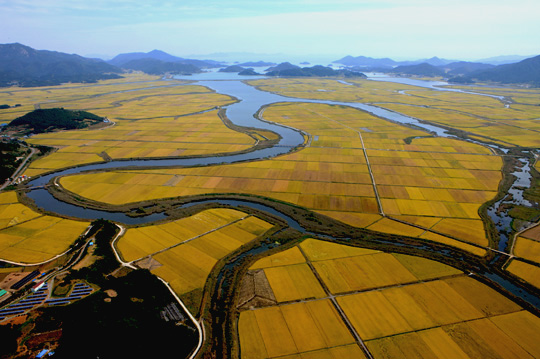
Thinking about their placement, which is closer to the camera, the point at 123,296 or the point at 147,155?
the point at 123,296

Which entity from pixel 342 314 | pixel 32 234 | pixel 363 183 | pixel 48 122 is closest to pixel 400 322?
pixel 342 314

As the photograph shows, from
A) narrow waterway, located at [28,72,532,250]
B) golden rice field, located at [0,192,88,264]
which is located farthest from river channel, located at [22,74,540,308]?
golden rice field, located at [0,192,88,264]

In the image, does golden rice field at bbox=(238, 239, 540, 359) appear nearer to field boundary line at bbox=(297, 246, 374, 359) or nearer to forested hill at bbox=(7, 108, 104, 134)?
field boundary line at bbox=(297, 246, 374, 359)

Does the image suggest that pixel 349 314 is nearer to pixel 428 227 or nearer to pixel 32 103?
pixel 428 227

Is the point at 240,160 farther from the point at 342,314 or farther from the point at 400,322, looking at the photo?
the point at 400,322

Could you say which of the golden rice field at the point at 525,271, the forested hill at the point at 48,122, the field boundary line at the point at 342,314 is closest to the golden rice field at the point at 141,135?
the forested hill at the point at 48,122

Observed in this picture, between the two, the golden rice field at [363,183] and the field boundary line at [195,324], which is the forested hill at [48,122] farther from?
the field boundary line at [195,324]

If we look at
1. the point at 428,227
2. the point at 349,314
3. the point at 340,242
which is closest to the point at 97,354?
the point at 349,314
